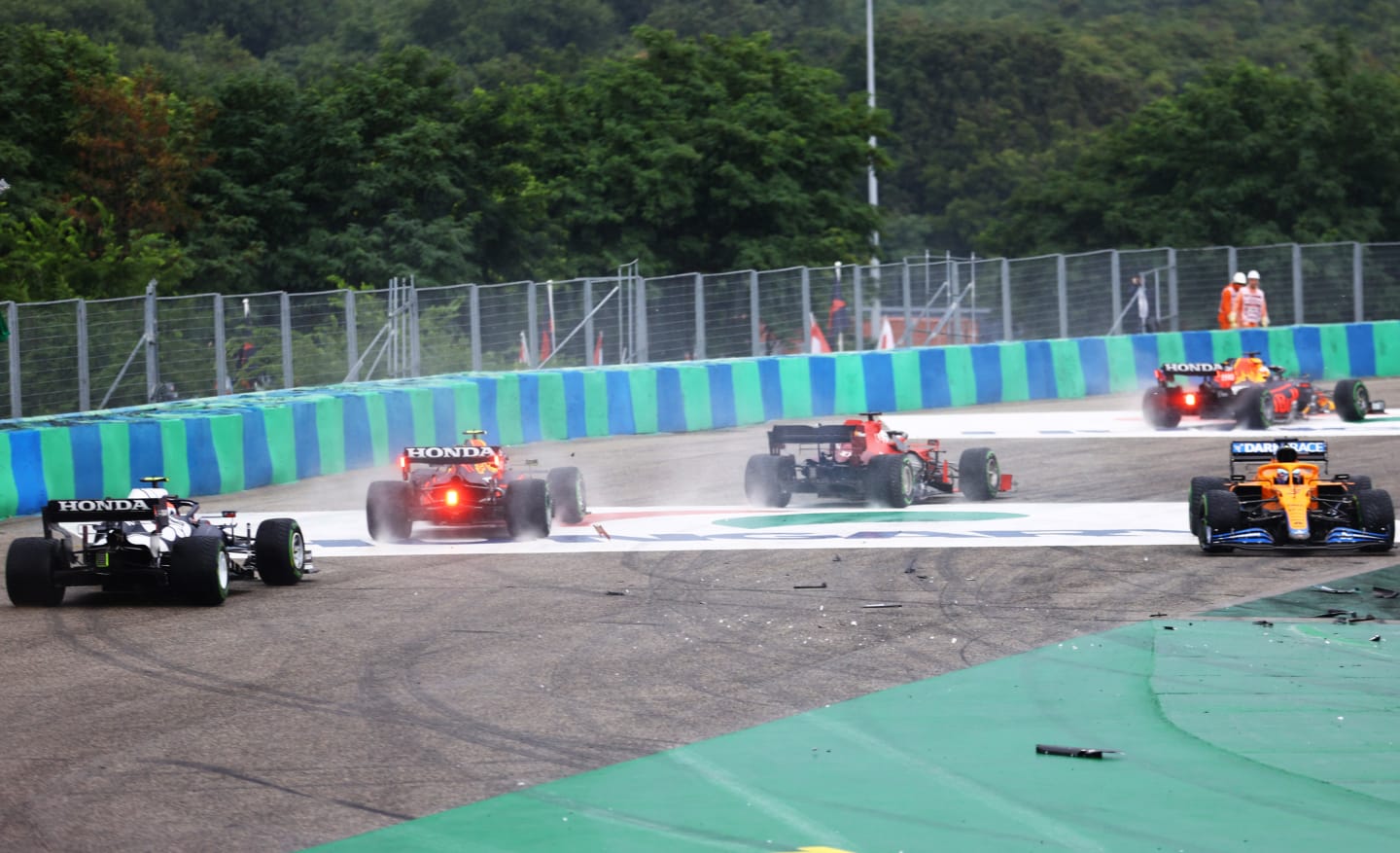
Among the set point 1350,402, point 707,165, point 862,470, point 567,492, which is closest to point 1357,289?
point 1350,402

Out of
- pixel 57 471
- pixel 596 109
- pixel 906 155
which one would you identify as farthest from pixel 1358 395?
pixel 906 155

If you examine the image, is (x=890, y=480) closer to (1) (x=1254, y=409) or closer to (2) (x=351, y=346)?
(1) (x=1254, y=409)

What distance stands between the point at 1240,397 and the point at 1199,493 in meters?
9.50

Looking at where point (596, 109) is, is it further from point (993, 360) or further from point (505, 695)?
point (505, 695)

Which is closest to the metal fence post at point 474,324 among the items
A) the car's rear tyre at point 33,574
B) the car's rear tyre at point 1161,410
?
the car's rear tyre at point 1161,410

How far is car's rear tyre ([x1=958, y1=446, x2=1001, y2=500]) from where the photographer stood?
1669 cm

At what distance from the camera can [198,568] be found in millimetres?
11664

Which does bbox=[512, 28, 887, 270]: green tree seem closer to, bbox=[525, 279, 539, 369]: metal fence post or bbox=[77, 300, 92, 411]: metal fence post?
bbox=[525, 279, 539, 369]: metal fence post

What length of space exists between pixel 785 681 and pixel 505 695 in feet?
4.35

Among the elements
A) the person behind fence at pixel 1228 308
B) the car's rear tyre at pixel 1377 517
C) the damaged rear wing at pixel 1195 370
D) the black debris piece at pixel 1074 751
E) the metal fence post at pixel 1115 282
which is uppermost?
the metal fence post at pixel 1115 282

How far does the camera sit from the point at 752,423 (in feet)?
85.3

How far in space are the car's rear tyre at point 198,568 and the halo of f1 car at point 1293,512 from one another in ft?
21.2

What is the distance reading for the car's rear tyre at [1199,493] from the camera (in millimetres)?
13336

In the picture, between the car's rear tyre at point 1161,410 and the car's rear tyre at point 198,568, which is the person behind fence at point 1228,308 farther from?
the car's rear tyre at point 198,568
